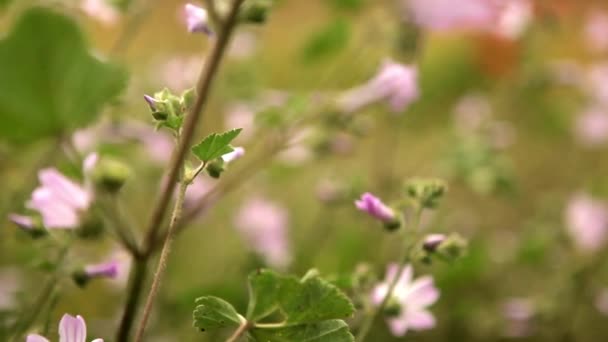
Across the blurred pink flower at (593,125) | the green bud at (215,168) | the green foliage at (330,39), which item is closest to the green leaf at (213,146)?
the green bud at (215,168)

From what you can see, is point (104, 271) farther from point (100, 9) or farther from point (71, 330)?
point (100, 9)

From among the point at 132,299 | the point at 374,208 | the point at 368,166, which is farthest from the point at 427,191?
the point at 368,166

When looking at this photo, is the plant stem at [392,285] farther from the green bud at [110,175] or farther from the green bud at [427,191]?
the green bud at [110,175]

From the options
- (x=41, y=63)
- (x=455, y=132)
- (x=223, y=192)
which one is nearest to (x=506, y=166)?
(x=455, y=132)

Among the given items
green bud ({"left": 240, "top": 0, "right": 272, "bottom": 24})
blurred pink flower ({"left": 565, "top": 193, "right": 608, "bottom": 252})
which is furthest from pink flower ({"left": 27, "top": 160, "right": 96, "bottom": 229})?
blurred pink flower ({"left": 565, "top": 193, "right": 608, "bottom": 252})

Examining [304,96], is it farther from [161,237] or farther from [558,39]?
[558,39]

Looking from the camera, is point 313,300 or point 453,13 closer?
point 313,300
